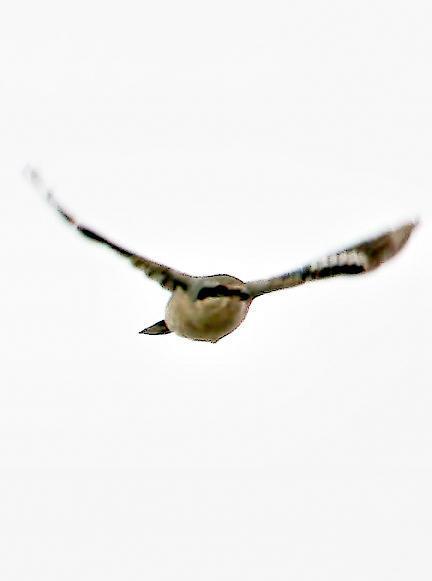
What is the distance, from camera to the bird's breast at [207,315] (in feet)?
71.2

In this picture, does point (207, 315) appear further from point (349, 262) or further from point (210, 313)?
point (349, 262)

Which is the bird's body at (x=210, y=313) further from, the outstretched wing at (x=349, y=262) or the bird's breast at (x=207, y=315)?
the outstretched wing at (x=349, y=262)

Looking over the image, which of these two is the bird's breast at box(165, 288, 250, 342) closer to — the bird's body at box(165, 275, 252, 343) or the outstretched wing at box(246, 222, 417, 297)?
the bird's body at box(165, 275, 252, 343)

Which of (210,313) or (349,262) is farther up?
(349,262)

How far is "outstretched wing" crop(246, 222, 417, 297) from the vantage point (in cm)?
2145

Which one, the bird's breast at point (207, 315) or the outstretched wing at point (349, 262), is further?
the bird's breast at point (207, 315)

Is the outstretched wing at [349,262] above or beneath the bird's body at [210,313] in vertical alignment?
above

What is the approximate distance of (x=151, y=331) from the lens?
2547 cm

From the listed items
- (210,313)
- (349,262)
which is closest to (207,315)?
(210,313)

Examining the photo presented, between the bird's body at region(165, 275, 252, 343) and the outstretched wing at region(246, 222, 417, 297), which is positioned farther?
the bird's body at region(165, 275, 252, 343)

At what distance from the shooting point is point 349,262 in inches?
856

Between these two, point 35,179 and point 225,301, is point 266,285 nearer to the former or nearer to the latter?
point 225,301

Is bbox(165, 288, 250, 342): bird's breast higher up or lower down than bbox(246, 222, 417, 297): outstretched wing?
lower down

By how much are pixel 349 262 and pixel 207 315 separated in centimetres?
226
